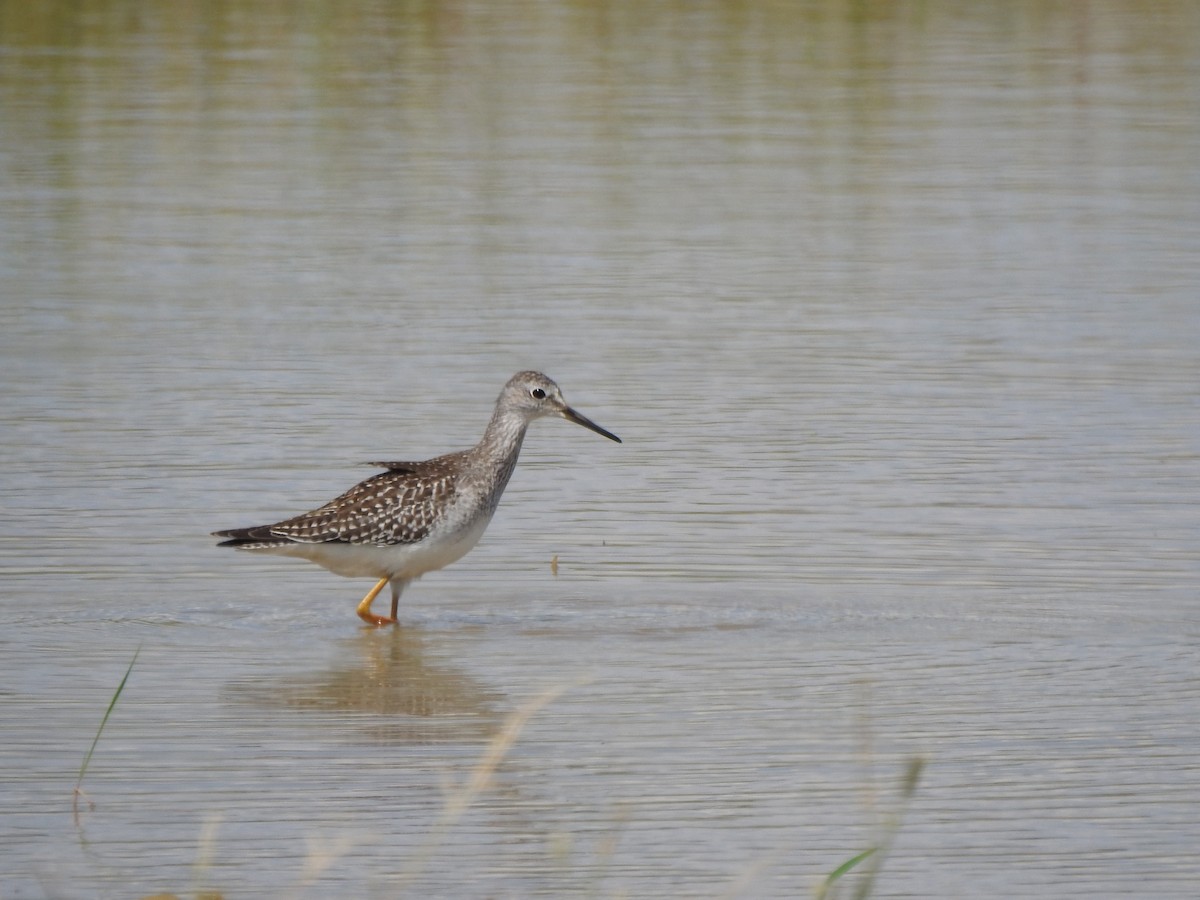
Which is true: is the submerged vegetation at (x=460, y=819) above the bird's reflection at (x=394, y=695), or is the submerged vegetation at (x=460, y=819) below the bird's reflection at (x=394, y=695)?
above

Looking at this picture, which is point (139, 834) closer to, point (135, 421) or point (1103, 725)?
point (1103, 725)

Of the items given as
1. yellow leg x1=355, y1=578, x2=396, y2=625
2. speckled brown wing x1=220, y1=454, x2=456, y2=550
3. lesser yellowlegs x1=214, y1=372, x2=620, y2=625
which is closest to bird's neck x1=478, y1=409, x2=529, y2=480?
lesser yellowlegs x1=214, y1=372, x2=620, y2=625

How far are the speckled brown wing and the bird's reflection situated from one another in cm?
52

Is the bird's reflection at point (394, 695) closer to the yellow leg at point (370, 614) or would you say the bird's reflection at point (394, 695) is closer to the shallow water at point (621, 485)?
the shallow water at point (621, 485)

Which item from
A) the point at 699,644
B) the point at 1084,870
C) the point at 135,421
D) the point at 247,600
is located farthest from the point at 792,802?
the point at 135,421

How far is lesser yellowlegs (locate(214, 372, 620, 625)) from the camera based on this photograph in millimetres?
10031

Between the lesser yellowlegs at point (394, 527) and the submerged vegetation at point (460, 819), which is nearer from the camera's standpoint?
the submerged vegetation at point (460, 819)

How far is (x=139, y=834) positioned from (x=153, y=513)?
4121 millimetres

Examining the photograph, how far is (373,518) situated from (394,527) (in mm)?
95

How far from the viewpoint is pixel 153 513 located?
11188 millimetres

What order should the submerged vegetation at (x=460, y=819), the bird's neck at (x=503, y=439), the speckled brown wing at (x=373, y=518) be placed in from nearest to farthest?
1. the submerged vegetation at (x=460, y=819)
2. the speckled brown wing at (x=373, y=518)
3. the bird's neck at (x=503, y=439)

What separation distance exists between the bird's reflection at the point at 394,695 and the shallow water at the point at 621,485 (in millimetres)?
32

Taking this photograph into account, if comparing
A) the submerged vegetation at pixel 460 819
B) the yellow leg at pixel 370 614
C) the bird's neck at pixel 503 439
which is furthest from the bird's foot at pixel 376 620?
the submerged vegetation at pixel 460 819

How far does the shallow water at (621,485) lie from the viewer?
7359 millimetres
